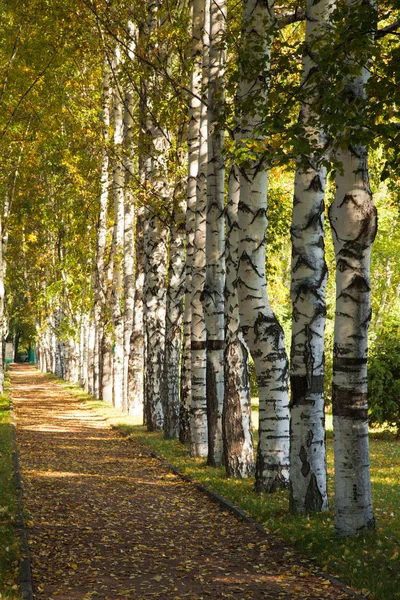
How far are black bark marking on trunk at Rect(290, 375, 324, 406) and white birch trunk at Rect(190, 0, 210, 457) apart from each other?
626 cm

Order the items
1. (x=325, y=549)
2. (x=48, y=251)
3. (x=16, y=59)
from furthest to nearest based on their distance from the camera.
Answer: (x=48, y=251) < (x=16, y=59) < (x=325, y=549)

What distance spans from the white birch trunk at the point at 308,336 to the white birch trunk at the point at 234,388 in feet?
10.5

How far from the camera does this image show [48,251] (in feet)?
176

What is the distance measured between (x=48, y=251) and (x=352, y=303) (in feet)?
153

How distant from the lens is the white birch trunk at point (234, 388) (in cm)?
1328

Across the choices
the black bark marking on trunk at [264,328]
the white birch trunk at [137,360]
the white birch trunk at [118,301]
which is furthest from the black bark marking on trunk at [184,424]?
the white birch trunk at [118,301]

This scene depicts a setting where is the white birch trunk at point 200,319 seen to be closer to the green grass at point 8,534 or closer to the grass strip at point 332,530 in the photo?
the grass strip at point 332,530

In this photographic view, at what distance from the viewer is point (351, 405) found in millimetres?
8414

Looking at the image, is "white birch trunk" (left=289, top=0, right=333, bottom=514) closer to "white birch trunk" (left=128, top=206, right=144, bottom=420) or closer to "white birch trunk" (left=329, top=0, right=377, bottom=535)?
"white birch trunk" (left=329, top=0, right=377, bottom=535)

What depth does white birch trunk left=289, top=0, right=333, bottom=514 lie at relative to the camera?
386 inches

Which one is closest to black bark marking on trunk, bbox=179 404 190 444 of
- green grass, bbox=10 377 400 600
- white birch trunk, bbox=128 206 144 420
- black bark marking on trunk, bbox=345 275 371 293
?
green grass, bbox=10 377 400 600

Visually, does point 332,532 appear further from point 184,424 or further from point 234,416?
point 184,424

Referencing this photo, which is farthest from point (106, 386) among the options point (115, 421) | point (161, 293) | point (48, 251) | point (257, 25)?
point (257, 25)

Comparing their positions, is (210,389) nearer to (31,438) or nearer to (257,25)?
(257,25)
